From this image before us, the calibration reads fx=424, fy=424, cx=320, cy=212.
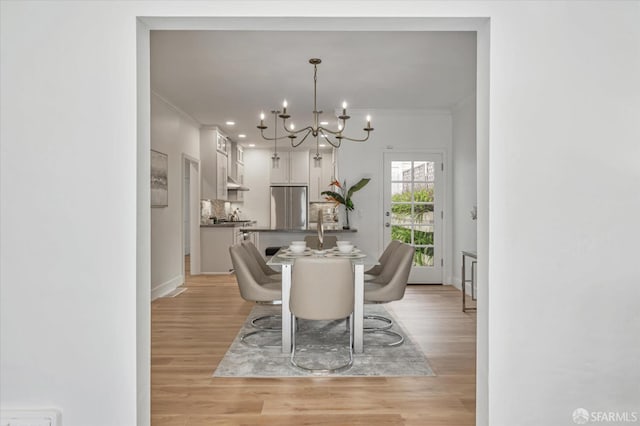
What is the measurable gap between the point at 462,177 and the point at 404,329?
108 inches

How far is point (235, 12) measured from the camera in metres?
1.89

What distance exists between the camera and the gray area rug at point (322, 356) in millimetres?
2992

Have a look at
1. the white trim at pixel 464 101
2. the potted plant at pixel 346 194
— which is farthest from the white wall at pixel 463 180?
the potted plant at pixel 346 194

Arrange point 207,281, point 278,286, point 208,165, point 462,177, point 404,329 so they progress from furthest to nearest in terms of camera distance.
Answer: point 208,165 < point 207,281 < point 462,177 < point 404,329 < point 278,286

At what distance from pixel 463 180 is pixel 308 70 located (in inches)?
110

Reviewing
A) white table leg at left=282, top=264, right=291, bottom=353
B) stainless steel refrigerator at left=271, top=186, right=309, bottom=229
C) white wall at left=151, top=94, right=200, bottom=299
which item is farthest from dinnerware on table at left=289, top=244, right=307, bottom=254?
stainless steel refrigerator at left=271, top=186, right=309, bottom=229

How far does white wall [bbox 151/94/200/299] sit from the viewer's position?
5.34m

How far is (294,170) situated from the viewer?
9.45 m

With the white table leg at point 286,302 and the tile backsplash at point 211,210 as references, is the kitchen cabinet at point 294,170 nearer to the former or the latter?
the tile backsplash at point 211,210

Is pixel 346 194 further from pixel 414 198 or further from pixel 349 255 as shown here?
pixel 349 255
